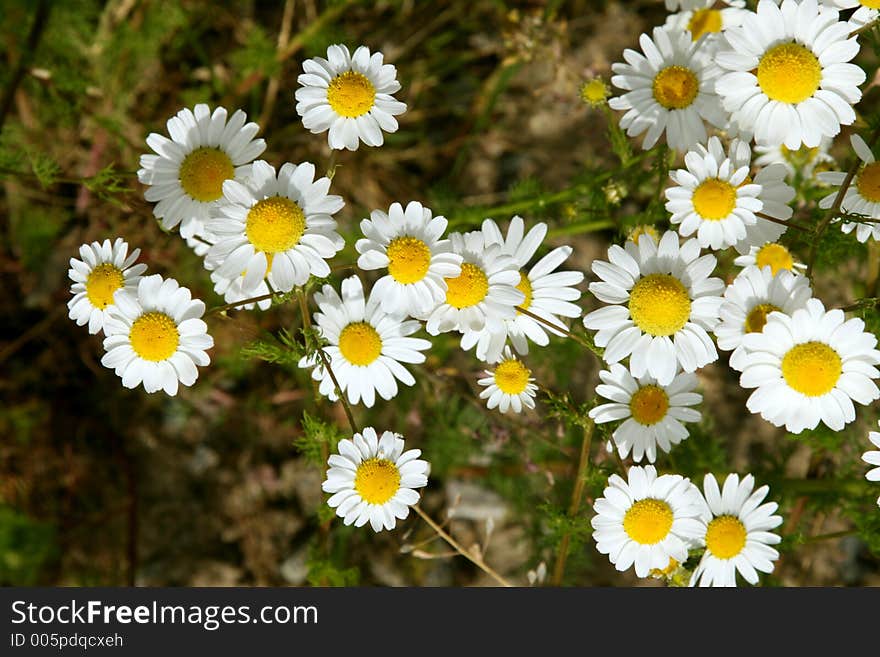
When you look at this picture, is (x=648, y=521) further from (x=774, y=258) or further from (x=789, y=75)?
(x=789, y=75)

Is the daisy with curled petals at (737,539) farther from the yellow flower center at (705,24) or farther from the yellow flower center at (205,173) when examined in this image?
the yellow flower center at (205,173)

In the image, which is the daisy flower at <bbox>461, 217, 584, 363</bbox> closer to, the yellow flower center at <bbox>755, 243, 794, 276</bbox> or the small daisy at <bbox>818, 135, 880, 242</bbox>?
the yellow flower center at <bbox>755, 243, 794, 276</bbox>

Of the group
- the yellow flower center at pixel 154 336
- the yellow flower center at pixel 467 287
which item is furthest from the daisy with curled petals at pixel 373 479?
the yellow flower center at pixel 154 336

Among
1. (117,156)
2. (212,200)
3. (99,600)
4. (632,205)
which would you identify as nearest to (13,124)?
(117,156)

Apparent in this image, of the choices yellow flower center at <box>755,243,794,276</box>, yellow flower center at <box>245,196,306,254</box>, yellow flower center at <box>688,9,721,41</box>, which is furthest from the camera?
yellow flower center at <box>688,9,721,41</box>

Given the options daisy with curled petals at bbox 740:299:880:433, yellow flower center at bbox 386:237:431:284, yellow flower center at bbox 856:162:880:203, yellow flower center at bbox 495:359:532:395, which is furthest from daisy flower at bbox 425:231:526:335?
yellow flower center at bbox 856:162:880:203

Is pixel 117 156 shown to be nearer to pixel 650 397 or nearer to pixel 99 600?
pixel 99 600

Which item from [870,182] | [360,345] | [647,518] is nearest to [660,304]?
[647,518]
